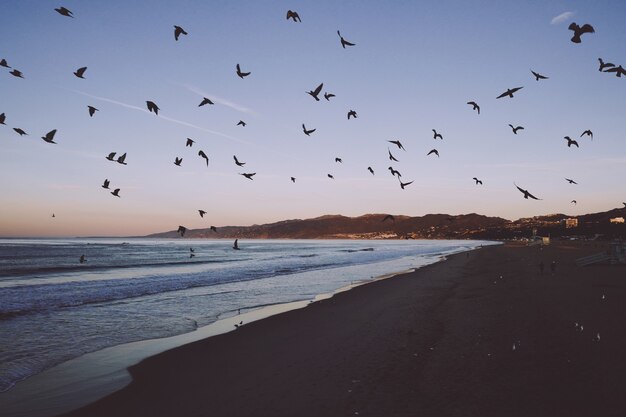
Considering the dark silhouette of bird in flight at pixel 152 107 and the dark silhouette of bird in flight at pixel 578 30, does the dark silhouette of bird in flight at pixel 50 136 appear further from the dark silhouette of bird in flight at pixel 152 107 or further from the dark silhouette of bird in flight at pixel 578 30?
the dark silhouette of bird in flight at pixel 578 30

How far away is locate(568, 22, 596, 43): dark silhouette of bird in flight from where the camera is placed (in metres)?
8.54

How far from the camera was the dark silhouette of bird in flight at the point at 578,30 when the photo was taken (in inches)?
336

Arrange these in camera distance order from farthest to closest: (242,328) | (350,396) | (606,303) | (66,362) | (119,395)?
1. (606,303)
2. (242,328)
3. (66,362)
4. (119,395)
5. (350,396)

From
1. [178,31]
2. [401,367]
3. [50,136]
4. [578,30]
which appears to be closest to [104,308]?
[50,136]

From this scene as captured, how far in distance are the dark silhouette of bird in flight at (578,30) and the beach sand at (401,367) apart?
681cm

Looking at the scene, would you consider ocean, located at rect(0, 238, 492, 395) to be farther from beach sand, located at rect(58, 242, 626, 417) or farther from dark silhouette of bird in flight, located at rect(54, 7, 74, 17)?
dark silhouette of bird in flight, located at rect(54, 7, 74, 17)

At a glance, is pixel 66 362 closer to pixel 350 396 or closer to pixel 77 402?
pixel 77 402

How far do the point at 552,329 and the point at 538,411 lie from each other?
5.97m

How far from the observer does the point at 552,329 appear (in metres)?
10.7

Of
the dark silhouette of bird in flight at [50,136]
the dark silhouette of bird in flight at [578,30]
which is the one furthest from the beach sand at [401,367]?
the dark silhouette of bird in flight at [578,30]

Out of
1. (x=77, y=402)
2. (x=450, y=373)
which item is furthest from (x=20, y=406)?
(x=450, y=373)

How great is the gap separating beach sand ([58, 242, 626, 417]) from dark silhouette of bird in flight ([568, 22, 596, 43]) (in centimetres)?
681

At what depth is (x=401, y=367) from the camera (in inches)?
309

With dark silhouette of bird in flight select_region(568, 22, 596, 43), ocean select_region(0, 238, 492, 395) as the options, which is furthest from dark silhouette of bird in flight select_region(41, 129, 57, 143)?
dark silhouette of bird in flight select_region(568, 22, 596, 43)
